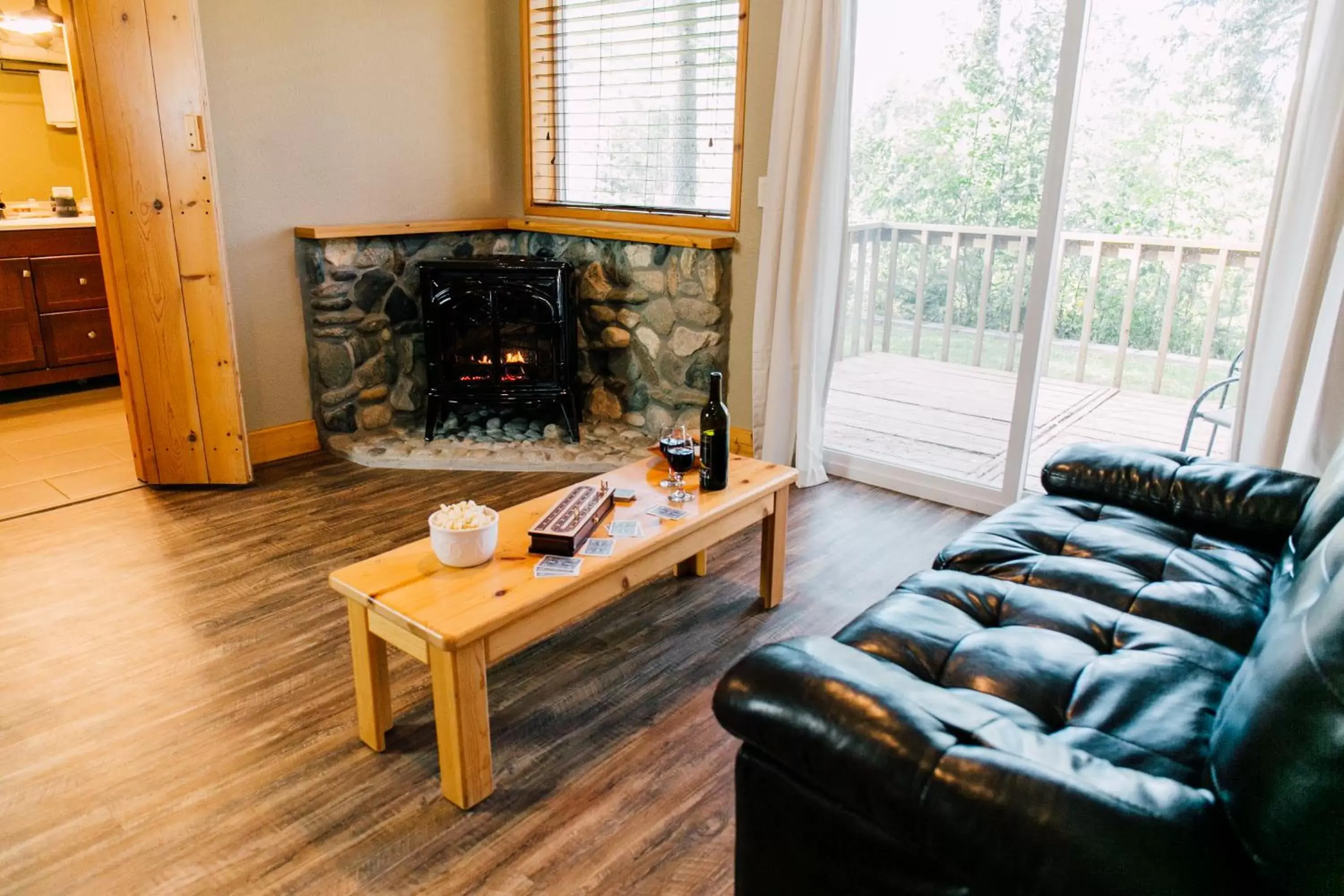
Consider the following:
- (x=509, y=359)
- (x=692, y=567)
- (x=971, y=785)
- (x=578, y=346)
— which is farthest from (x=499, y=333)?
(x=971, y=785)

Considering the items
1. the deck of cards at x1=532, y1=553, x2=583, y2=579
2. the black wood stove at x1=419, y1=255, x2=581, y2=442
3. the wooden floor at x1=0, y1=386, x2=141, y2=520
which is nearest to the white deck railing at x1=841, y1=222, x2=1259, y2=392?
the black wood stove at x1=419, y1=255, x2=581, y2=442

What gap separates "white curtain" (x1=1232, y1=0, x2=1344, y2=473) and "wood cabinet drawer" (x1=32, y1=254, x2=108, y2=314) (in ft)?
17.5

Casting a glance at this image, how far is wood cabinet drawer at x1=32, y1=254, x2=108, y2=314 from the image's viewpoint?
15.8ft

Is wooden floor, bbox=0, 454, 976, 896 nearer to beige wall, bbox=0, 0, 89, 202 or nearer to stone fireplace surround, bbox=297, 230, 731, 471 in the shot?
stone fireplace surround, bbox=297, 230, 731, 471

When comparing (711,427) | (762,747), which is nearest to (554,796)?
(762,747)

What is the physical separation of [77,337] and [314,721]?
4.05 m

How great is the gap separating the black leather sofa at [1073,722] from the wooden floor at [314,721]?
0.57m

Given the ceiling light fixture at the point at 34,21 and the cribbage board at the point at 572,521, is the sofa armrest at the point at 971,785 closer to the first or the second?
the cribbage board at the point at 572,521

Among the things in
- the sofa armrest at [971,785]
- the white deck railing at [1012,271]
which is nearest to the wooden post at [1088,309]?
the white deck railing at [1012,271]

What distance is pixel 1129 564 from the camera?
199 centimetres

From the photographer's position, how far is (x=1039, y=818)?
1.02 meters

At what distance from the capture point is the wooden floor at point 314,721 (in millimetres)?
1743

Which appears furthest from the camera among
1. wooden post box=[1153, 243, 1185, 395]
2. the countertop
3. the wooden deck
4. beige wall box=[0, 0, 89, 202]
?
beige wall box=[0, 0, 89, 202]

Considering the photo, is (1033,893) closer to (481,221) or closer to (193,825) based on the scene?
(193,825)
